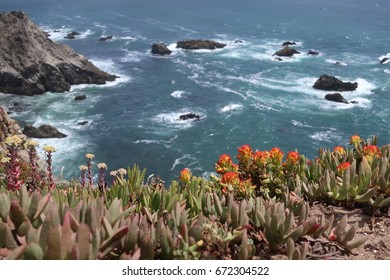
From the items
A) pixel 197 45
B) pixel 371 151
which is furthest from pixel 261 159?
pixel 197 45

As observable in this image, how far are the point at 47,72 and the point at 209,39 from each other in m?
27.8

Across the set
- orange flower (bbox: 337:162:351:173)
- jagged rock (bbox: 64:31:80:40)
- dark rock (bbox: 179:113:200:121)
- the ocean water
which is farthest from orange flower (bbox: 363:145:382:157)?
jagged rock (bbox: 64:31:80:40)

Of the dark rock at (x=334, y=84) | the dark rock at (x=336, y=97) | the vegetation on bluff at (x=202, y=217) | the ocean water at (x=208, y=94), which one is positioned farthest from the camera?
the dark rock at (x=334, y=84)

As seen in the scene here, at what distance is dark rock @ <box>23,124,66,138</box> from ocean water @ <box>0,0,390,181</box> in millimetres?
Result: 675

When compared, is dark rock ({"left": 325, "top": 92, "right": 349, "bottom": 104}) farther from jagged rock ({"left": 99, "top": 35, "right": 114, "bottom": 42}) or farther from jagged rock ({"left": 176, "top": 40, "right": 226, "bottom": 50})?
jagged rock ({"left": 99, "top": 35, "right": 114, "bottom": 42})

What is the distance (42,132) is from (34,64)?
49.3 ft

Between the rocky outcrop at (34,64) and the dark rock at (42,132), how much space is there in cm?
1200

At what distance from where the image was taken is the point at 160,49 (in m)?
60.9

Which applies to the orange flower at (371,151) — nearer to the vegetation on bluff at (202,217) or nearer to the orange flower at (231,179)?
the vegetation on bluff at (202,217)

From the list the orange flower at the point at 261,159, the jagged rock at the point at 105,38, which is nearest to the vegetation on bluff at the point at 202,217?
the orange flower at the point at 261,159

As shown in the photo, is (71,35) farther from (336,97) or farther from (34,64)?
(336,97)

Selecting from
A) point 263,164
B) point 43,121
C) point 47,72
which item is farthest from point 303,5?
point 263,164

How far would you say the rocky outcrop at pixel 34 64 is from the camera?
46.8 meters
